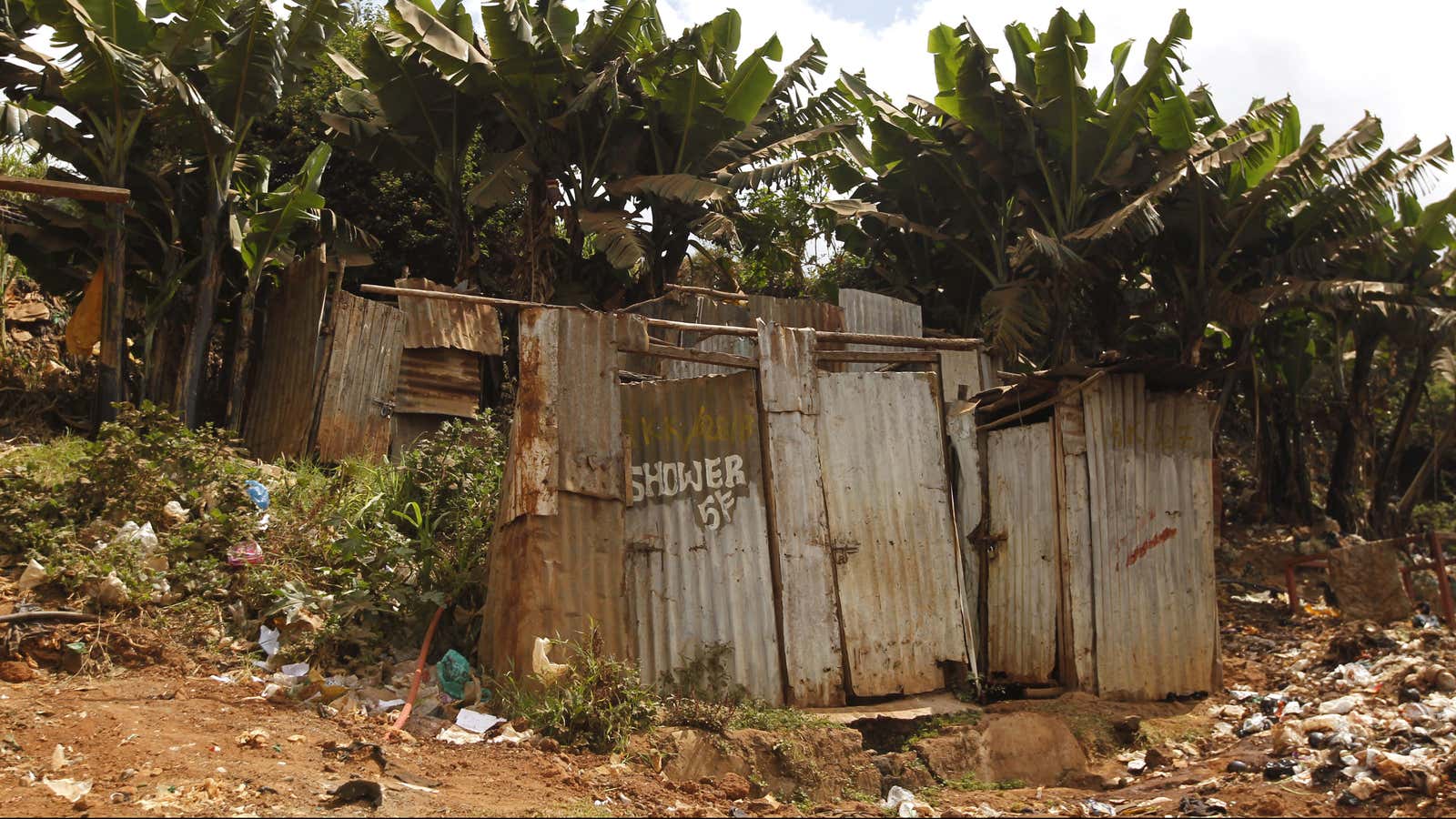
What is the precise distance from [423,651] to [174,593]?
1664 millimetres

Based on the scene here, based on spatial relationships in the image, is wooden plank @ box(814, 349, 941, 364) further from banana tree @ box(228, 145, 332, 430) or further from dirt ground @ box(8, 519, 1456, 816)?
banana tree @ box(228, 145, 332, 430)

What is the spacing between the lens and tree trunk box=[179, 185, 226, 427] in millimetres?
9281

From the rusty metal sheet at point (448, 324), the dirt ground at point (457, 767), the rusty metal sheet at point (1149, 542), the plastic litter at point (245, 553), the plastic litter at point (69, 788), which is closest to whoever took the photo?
the plastic litter at point (69, 788)

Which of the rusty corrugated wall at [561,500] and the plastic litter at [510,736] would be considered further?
the rusty corrugated wall at [561,500]

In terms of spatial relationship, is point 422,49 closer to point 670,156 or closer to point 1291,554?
point 670,156

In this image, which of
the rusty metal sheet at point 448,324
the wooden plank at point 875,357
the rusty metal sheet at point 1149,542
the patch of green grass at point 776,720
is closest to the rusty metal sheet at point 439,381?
the rusty metal sheet at point 448,324

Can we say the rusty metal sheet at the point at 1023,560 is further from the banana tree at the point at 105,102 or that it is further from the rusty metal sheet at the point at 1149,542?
the banana tree at the point at 105,102

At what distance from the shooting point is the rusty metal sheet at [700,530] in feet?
19.9

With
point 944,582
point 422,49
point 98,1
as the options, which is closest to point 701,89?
point 422,49

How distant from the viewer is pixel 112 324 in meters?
8.96

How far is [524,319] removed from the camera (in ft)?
19.3

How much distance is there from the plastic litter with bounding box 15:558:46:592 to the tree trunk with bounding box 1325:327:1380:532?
13.4m

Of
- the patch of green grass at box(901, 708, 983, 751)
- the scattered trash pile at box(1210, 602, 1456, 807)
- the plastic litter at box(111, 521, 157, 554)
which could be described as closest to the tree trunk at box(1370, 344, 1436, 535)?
the scattered trash pile at box(1210, 602, 1456, 807)

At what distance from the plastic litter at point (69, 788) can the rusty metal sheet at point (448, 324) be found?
5694 mm
